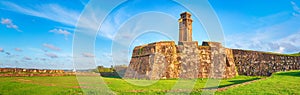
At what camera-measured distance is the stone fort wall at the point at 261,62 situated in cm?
2665

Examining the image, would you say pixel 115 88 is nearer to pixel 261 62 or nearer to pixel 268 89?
pixel 268 89

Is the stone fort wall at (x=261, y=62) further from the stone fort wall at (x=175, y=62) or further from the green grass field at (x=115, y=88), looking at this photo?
the green grass field at (x=115, y=88)

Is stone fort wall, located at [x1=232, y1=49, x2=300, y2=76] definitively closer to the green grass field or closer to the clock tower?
the clock tower

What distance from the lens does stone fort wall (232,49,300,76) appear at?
26.7 meters

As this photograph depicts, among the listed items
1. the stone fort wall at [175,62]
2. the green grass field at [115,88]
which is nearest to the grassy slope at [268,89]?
→ the green grass field at [115,88]

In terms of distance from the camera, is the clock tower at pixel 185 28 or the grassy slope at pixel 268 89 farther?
the clock tower at pixel 185 28

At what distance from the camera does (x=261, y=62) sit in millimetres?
27922

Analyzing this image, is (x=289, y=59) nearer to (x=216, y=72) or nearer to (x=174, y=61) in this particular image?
(x=216, y=72)

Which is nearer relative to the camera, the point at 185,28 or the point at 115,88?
the point at 115,88

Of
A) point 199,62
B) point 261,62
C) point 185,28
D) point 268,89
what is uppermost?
point 185,28

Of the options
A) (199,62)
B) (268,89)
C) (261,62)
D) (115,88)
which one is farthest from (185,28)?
(115,88)

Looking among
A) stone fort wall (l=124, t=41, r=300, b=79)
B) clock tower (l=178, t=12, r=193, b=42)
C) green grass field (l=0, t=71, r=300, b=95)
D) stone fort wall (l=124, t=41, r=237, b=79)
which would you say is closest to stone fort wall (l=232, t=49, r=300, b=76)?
stone fort wall (l=124, t=41, r=300, b=79)

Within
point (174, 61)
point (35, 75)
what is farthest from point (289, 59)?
point (35, 75)

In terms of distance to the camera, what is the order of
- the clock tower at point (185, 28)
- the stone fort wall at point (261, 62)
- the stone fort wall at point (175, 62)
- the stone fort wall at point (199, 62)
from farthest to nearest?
the clock tower at point (185, 28) → the stone fort wall at point (261, 62) → the stone fort wall at point (199, 62) → the stone fort wall at point (175, 62)
